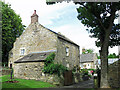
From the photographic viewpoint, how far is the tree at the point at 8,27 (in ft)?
113

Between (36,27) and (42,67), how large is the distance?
30.1ft

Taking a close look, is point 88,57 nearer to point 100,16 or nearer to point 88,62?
point 88,62

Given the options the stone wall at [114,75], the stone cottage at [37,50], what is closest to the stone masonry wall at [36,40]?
the stone cottage at [37,50]

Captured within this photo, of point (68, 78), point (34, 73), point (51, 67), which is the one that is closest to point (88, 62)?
point (68, 78)

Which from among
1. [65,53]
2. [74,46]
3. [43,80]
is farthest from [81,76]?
[43,80]

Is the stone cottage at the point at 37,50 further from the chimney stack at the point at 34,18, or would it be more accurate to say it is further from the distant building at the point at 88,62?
the distant building at the point at 88,62

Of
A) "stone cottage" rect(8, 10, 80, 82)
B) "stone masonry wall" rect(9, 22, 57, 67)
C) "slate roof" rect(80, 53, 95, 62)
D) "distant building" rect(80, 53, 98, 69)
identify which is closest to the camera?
"stone cottage" rect(8, 10, 80, 82)

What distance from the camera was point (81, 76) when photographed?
2372cm

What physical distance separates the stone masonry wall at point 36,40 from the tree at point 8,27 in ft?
33.3

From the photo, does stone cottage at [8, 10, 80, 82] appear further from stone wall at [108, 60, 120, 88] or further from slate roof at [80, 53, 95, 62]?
slate roof at [80, 53, 95, 62]

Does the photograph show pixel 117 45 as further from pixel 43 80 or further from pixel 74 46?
pixel 74 46

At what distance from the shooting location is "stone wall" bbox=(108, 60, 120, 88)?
13.0 meters

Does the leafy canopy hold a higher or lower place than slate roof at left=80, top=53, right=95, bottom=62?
higher

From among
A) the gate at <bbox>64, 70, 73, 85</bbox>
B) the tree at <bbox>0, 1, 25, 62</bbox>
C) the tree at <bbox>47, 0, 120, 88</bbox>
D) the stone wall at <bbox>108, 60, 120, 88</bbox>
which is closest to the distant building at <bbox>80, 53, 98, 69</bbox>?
the tree at <bbox>0, 1, 25, 62</bbox>
